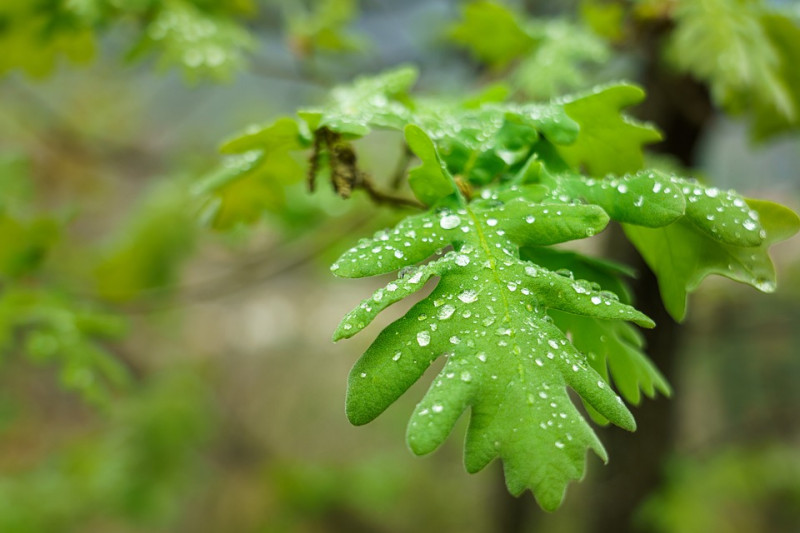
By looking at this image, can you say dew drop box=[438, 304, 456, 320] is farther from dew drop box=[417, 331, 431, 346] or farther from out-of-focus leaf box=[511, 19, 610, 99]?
out-of-focus leaf box=[511, 19, 610, 99]

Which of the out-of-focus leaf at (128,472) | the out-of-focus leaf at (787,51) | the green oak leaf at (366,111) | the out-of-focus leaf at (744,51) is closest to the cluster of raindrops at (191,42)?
the green oak leaf at (366,111)

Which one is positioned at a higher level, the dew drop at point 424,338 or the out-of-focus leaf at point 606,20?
the dew drop at point 424,338

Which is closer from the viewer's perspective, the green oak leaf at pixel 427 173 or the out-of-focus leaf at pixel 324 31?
the green oak leaf at pixel 427 173

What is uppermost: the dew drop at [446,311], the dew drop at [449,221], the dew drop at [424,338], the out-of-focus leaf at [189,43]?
the dew drop at [449,221]

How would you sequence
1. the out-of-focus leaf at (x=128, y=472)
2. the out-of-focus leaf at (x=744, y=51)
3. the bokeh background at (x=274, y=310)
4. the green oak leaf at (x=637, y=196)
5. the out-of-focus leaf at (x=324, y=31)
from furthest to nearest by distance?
1. the out-of-focus leaf at (x=128, y=472)
2. the out-of-focus leaf at (x=324, y=31)
3. the bokeh background at (x=274, y=310)
4. the out-of-focus leaf at (x=744, y=51)
5. the green oak leaf at (x=637, y=196)

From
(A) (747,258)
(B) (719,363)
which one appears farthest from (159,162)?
(B) (719,363)

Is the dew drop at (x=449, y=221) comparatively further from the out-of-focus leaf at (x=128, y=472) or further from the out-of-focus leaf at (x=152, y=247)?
the out-of-focus leaf at (x=128, y=472)

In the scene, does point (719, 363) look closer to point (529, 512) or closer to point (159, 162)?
point (529, 512)
